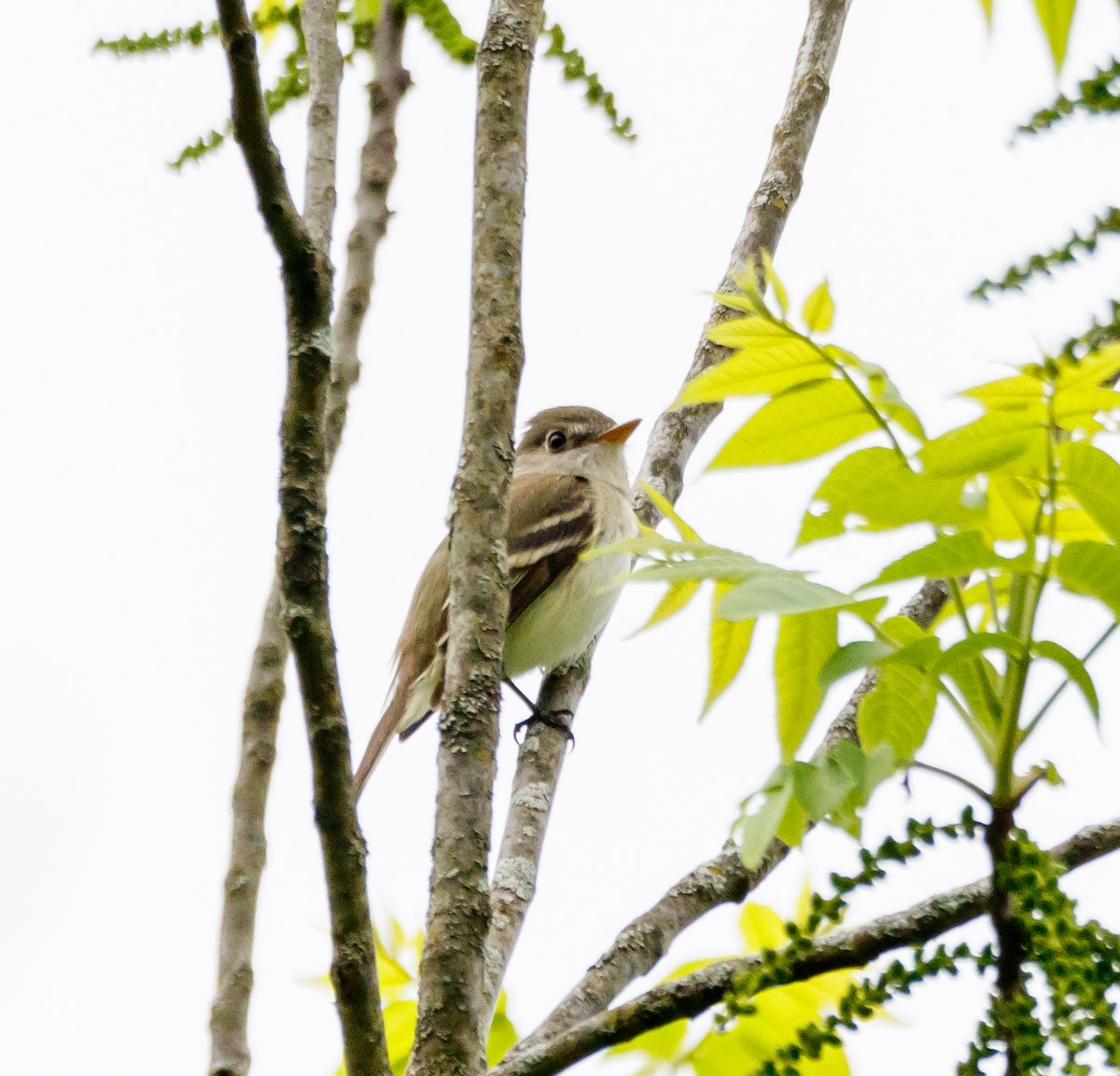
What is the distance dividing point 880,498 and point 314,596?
2.80 ft

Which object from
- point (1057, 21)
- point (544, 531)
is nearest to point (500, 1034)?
point (1057, 21)

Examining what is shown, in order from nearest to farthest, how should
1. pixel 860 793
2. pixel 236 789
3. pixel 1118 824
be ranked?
pixel 860 793, pixel 1118 824, pixel 236 789

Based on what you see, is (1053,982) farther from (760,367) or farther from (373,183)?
(373,183)

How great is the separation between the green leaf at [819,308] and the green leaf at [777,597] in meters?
0.47

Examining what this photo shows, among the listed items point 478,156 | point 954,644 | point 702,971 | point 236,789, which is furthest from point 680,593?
point 236,789

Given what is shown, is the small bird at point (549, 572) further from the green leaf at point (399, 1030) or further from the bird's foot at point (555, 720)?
the green leaf at point (399, 1030)

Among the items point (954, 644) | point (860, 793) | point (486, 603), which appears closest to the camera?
point (954, 644)

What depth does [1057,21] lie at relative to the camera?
64.4 inches

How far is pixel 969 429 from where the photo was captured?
1608 millimetres

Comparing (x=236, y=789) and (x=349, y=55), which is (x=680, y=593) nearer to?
(x=236, y=789)

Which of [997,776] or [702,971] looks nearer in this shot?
[997,776]

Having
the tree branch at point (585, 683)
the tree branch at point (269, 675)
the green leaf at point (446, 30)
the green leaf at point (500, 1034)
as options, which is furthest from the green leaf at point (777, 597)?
the green leaf at point (446, 30)

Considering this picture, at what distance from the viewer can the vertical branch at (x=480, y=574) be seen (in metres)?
2.13

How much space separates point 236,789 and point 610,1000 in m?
1.09
